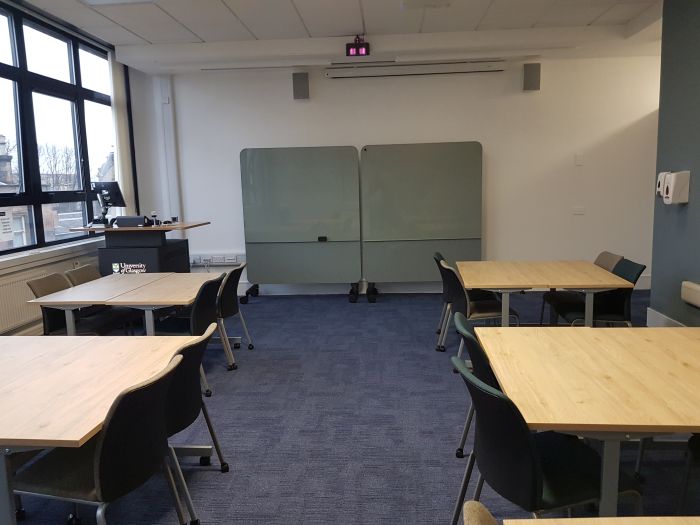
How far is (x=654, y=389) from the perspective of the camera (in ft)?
6.04

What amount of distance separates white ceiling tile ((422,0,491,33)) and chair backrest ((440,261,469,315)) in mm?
2561

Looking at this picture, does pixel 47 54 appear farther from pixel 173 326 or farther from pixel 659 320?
pixel 659 320

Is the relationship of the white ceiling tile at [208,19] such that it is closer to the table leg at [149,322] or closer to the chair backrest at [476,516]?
the table leg at [149,322]

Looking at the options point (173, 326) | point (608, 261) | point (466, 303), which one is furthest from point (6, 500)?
point (608, 261)

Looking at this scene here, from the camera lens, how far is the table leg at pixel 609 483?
1679 millimetres

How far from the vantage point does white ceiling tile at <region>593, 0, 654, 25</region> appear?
511cm

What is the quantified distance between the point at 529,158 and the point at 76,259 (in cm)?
553

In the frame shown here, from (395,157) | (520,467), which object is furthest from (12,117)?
(520,467)

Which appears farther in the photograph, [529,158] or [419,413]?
[529,158]

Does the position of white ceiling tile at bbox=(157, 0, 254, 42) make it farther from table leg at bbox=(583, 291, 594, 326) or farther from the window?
table leg at bbox=(583, 291, 594, 326)

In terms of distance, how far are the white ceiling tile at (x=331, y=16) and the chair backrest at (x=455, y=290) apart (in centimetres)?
265

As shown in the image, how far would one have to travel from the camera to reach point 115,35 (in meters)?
5.73

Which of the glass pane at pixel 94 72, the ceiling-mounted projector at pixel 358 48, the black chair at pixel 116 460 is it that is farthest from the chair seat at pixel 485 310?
the glass pane at pixel 94 72

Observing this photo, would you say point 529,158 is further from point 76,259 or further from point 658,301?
point 76,259
